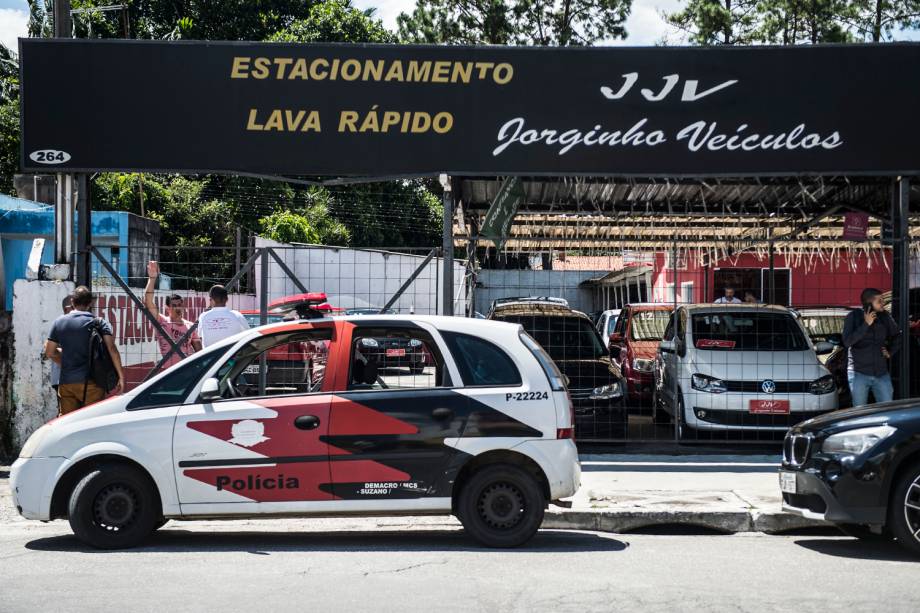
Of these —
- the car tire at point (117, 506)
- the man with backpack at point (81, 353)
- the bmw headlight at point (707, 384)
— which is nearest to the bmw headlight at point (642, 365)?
the bmw headlight at point (707, 384)

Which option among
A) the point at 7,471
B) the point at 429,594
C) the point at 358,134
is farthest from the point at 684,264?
the point at 429,594

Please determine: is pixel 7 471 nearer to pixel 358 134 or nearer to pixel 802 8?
pixel 358 134

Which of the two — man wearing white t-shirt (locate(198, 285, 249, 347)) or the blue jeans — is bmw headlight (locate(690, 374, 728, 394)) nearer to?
the blue jeans

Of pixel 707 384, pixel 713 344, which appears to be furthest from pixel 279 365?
pixel 713 344

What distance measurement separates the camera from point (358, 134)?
11.6 meters

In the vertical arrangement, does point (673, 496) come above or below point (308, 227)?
below

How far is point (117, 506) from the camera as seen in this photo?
7273 millimetres

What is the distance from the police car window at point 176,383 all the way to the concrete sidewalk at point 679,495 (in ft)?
10.1

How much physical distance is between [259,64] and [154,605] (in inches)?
290

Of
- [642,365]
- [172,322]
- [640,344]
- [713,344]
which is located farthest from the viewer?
[640,344]

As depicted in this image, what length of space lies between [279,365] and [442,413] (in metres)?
3.97

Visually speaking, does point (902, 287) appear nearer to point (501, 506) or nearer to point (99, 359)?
point (501, 506)

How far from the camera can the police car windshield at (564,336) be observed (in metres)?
12.5

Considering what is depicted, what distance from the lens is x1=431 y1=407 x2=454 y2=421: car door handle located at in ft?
24.0
